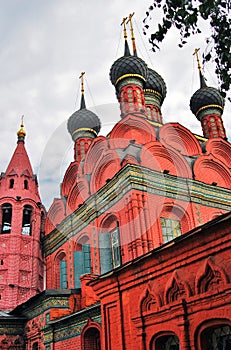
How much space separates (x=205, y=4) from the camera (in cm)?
344

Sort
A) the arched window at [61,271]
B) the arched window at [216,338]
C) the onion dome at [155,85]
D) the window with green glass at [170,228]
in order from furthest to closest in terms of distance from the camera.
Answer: the onion dome at [155,85]
the arched window at [61,271]
the window with green glass at [170,228]
the arched window at [216,338]

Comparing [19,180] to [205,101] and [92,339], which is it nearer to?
[205,101]

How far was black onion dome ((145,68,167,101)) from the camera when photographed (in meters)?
19.7

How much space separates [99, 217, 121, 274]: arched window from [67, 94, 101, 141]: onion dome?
7.41 m

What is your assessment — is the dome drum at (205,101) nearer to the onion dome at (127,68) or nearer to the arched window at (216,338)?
the onion dome at (127,68)

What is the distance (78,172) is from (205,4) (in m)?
12.7

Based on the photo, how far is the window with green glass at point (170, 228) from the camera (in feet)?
40.2

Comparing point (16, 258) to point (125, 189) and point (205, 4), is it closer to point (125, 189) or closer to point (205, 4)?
point (125, 189)

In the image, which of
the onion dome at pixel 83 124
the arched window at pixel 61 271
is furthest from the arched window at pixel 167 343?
the onion dome at pixel 83 124

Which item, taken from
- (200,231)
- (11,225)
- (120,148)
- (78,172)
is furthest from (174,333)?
(11,225)

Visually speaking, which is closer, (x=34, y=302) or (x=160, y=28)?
(x=160, y=28)

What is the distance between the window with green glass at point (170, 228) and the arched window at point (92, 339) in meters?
3.55

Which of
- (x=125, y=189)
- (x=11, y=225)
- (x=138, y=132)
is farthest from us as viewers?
(x=11, y=225)

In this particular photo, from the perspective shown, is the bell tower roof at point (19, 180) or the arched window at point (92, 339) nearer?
→ the arched window at point (92, 339)
